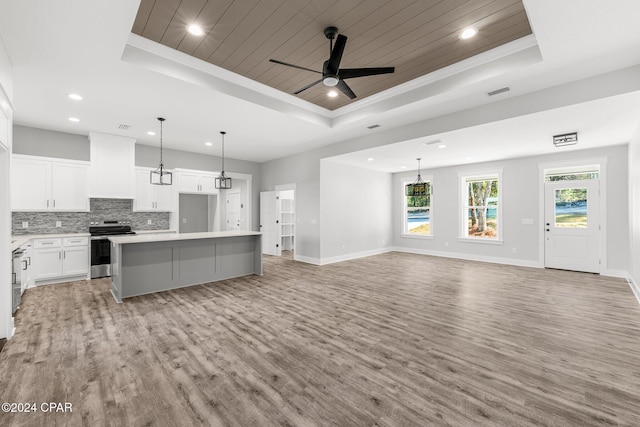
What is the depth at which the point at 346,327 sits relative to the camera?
325 cm

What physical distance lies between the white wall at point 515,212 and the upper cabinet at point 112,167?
25.2 feet

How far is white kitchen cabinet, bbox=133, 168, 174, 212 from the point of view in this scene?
6.41 m

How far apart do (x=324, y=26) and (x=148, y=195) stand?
18.5 feet

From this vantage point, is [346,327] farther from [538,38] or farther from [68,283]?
[68,283]

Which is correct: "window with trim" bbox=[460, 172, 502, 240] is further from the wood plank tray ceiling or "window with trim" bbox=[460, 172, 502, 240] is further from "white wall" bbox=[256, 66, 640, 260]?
the wood plank tray ceiling

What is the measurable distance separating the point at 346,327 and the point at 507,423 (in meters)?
1.72

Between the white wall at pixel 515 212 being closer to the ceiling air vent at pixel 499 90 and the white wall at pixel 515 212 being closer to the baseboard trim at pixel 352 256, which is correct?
the baseboard trim at pixel 352 256

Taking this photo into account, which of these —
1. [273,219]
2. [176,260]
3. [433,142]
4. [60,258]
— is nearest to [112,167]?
[60,258]

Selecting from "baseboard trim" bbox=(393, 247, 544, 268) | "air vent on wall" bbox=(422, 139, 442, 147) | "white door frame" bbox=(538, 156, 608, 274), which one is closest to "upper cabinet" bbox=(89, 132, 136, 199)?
"air vent on wall" bbox=(422, 139, 442, 147)

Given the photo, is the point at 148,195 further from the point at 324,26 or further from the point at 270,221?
the point at 324,26

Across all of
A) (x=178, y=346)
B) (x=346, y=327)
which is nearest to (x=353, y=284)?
(x=346, y=327)

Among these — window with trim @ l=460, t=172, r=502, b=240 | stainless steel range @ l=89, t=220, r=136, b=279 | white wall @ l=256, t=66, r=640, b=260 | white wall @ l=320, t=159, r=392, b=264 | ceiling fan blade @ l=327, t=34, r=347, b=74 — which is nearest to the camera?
ceiling fan blade @ l=327, t=34, r=347, b=74

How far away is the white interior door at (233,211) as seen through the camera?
29.0ft

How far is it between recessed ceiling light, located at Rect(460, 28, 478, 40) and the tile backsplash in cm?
700
